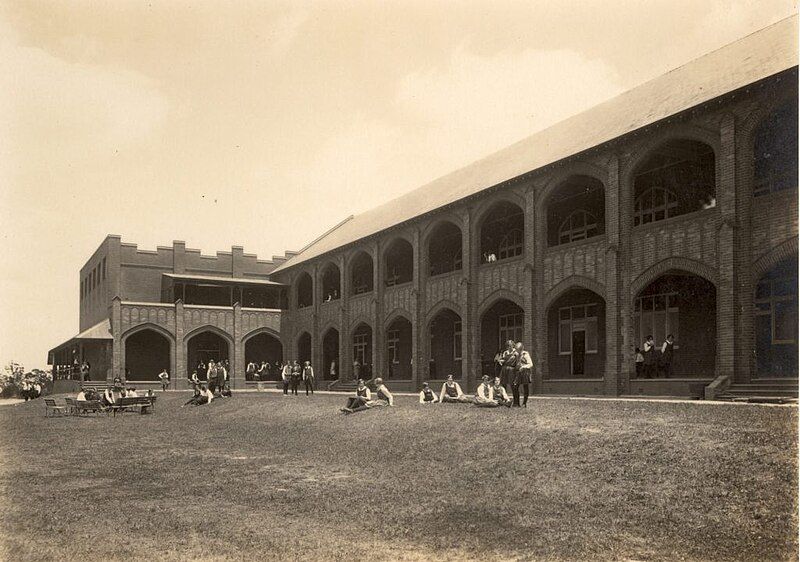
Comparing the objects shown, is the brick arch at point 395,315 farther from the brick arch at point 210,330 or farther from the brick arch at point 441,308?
the brick arch at point 210,330

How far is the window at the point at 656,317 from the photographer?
66.1 feet

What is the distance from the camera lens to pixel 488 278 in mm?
24578

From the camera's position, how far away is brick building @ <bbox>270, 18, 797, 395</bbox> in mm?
15852

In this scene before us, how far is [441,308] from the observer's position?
2723cm

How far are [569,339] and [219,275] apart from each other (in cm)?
2818

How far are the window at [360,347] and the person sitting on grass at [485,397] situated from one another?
17183 mm

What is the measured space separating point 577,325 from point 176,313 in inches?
956

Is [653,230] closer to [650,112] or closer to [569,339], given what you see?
[650,112]

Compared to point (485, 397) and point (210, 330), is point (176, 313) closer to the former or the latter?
point (210, 330)

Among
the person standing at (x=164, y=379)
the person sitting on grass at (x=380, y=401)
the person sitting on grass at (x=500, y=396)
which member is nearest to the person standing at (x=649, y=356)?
the person sitting on grass at (x=500, y=396)

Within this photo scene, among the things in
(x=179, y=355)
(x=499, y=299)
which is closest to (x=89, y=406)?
(x=499, y=299)

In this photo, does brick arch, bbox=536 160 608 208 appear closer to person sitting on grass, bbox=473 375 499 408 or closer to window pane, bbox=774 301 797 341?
window pane, bbox=774 301 797 341

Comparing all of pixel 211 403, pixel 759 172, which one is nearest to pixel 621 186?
pixel 759 172

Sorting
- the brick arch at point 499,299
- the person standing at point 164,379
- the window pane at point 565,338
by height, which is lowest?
the person standing at point 164,379
